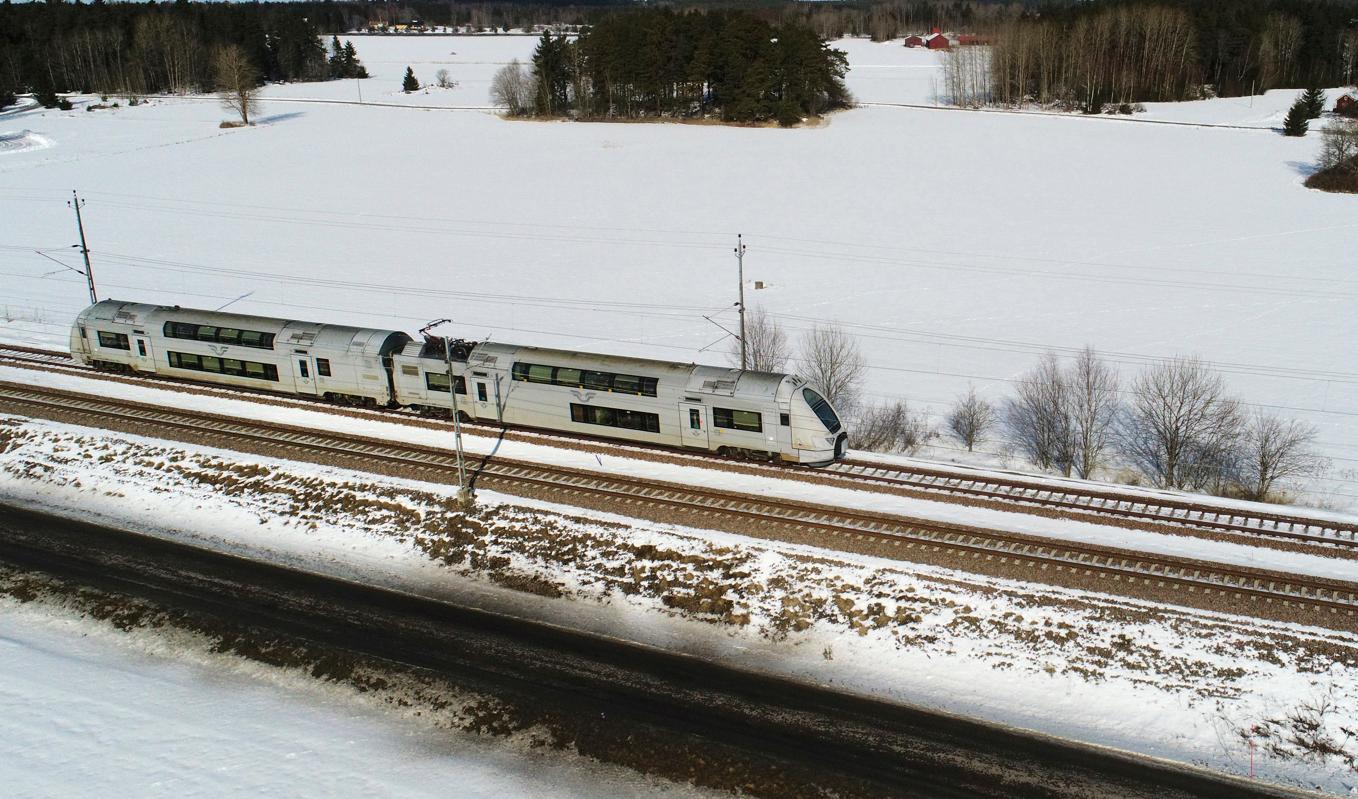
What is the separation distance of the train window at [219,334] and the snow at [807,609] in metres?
7.47

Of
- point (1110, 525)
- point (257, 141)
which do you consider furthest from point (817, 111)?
point (1110, 525)

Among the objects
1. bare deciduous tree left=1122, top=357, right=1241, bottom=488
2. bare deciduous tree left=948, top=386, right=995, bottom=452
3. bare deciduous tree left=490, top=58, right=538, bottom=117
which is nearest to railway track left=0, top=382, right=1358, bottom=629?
bare deciduous tree left=1122, top=357, right=1241, bottom=488

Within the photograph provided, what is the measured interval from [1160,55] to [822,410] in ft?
429

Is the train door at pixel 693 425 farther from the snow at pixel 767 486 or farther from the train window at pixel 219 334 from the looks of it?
the train window at pixel 219 334

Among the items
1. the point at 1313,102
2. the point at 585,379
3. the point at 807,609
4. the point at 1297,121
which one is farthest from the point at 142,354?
the point at 1313,102

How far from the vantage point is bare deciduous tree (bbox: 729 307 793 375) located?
47275 mm

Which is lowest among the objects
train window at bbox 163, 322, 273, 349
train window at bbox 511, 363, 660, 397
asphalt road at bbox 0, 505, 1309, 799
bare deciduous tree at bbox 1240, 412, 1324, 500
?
bare deciduous tree at bbox 1240, 412, 1324, 500

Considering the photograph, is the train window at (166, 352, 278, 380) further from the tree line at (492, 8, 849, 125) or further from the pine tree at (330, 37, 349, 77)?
the pine tree at (330, 37, 349, 77)

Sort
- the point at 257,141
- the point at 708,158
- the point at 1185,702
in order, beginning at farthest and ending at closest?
the point at 257,141, the point at 708,158, the point at 1185,702

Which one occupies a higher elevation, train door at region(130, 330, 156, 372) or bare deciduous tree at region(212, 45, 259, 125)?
bare deciduous tree at region(212, 45, 259, 125)

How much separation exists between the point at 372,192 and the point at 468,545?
245 feet

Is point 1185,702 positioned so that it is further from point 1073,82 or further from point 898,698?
point 1073,82

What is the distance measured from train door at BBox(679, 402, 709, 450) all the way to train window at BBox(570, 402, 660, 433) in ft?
3.22

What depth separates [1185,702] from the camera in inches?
904
